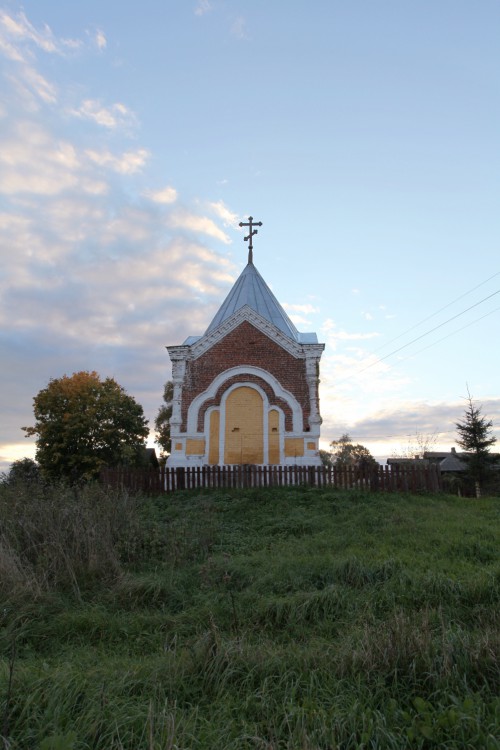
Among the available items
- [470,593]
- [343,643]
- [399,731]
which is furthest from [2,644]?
[470,593]

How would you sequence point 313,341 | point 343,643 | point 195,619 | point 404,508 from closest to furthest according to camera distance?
point 343,643 < point 195,619 < point 404,508 < point 313,341

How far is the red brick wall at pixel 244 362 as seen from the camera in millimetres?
18156

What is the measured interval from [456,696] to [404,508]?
8254 millimetres

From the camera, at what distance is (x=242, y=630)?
16.5 ft

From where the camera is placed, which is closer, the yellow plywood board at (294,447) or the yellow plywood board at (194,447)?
the yellow plywood board at (294,447)

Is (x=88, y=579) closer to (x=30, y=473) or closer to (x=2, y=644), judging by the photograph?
(x=2, y=644)

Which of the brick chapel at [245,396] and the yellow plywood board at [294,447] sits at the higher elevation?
the brick chapel at [245,396]

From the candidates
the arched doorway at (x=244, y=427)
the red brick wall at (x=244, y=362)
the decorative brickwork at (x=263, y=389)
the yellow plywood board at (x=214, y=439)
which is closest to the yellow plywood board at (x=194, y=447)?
the yellow plywood board at (x=214, y=439)

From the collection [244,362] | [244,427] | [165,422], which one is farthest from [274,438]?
[165,422]

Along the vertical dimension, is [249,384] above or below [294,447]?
above

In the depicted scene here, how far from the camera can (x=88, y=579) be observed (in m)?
6.68

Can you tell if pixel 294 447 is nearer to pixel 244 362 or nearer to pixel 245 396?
pixel 245 396

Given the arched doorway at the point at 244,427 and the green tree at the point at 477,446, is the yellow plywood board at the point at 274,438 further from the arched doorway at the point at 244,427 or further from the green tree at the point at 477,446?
the green tree at the point at 477,446

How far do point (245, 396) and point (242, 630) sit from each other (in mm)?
13197
